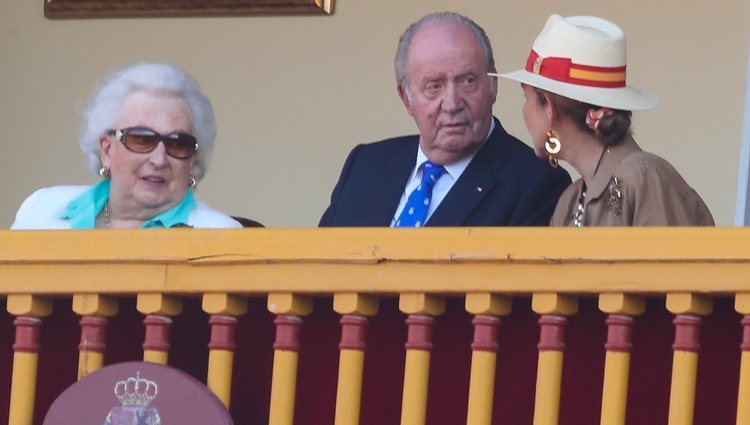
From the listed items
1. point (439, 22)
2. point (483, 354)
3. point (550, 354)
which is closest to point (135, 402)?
point (483, 354)

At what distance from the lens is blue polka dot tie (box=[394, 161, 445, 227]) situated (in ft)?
16.2

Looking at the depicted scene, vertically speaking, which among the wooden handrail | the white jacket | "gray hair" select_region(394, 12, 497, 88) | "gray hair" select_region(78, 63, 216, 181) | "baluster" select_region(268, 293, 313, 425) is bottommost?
"baluster" select_region(268, 293, 313, 425)

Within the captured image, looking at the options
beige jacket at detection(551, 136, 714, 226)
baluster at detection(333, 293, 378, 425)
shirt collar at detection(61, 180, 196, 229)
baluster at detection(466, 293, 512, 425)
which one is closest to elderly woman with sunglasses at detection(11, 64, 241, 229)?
shirt collar at detection(61, 180, 196, 229)

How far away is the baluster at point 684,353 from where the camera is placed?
3.30 meters

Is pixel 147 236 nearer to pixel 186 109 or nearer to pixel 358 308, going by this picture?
pixel 358 308

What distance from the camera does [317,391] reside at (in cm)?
377

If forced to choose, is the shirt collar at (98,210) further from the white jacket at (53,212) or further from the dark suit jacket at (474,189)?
the dark suit jacket at (474,189)

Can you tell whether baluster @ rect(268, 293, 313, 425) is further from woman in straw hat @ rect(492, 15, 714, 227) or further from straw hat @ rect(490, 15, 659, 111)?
straw hat @ rect(490, 15, 659, 111)

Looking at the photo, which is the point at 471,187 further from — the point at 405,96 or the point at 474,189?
the point at 405,96

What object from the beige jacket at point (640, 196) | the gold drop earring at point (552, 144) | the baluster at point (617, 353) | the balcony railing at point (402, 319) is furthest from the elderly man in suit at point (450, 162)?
the baluster at point (617, 353)

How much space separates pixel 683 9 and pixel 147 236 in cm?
308

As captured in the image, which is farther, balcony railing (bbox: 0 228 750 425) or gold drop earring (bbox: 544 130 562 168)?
gold drop earring (bbox: 544 130 562 168)

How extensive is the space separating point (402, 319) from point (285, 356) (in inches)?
10.2

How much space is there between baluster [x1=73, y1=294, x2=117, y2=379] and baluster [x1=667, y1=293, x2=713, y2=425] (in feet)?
3.73
